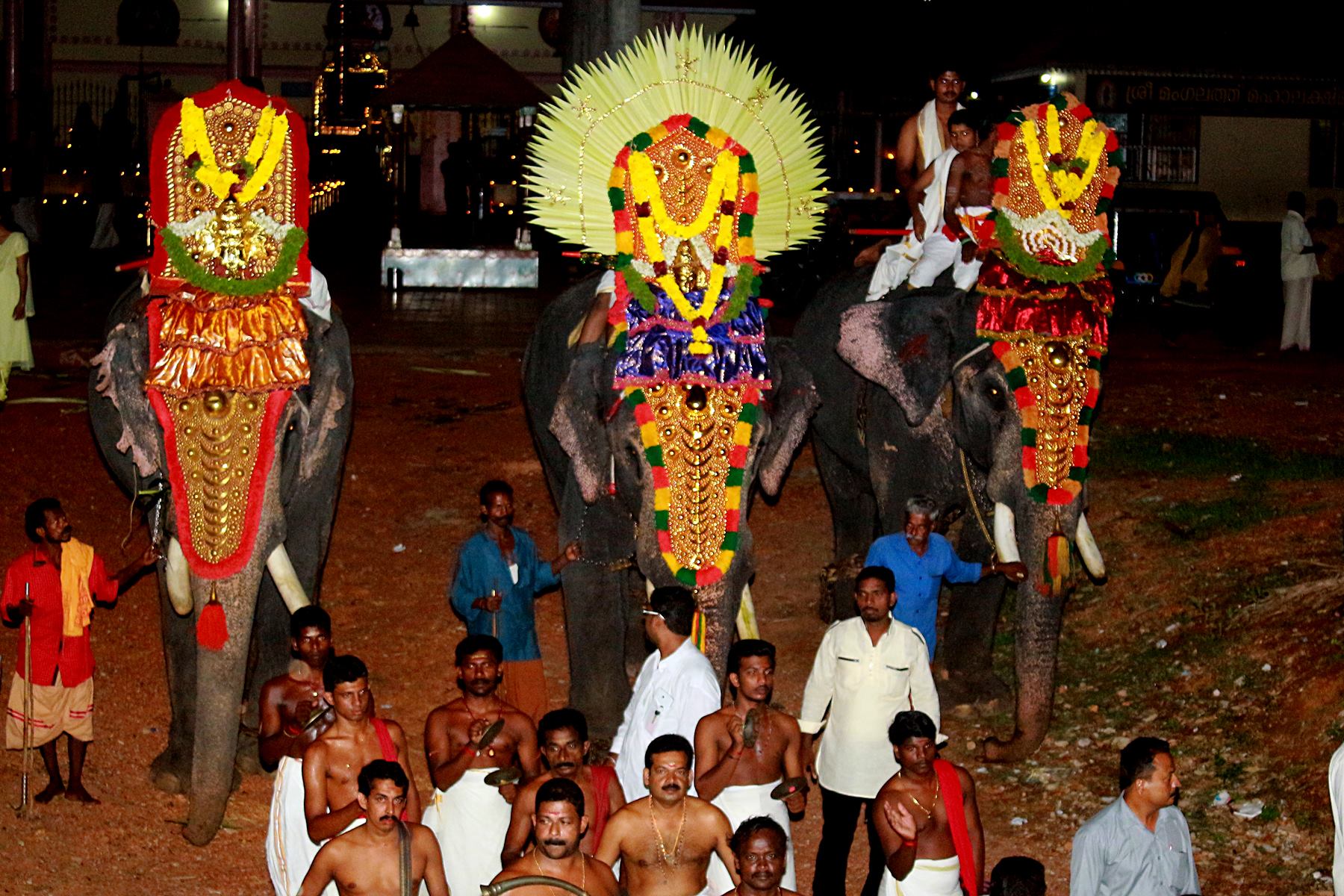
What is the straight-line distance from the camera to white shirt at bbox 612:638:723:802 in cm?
756

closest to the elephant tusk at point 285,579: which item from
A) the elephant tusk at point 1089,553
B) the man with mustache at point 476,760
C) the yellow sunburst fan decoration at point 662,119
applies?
the man with mustache at point 476,760

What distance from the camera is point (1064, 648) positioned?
11.7 m

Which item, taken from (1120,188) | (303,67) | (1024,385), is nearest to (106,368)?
(1024,385)

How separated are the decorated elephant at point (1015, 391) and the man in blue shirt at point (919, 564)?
1.33 ft

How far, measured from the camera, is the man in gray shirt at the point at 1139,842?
694 cm

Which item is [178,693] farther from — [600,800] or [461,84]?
[461,84]

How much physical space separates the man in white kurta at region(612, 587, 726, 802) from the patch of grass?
21.8ft

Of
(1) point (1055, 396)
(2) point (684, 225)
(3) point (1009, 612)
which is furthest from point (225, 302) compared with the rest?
(3) point (1009, 612)

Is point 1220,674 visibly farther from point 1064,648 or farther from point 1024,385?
point 1024,385

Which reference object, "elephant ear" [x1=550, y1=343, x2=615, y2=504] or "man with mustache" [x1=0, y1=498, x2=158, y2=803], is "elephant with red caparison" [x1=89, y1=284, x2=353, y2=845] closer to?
"man with mustache" [x1=0, y1=498, x2=158, y2=803]

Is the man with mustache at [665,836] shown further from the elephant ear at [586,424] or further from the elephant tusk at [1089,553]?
the elephant tusk at [1089,553]

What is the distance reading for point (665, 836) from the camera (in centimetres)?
686

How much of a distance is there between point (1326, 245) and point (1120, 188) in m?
5.59

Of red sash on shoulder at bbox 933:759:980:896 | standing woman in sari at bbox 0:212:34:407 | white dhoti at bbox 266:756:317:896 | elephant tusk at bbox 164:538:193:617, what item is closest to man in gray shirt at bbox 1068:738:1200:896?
red sash on shoulder at bbox 933:759:980:896
